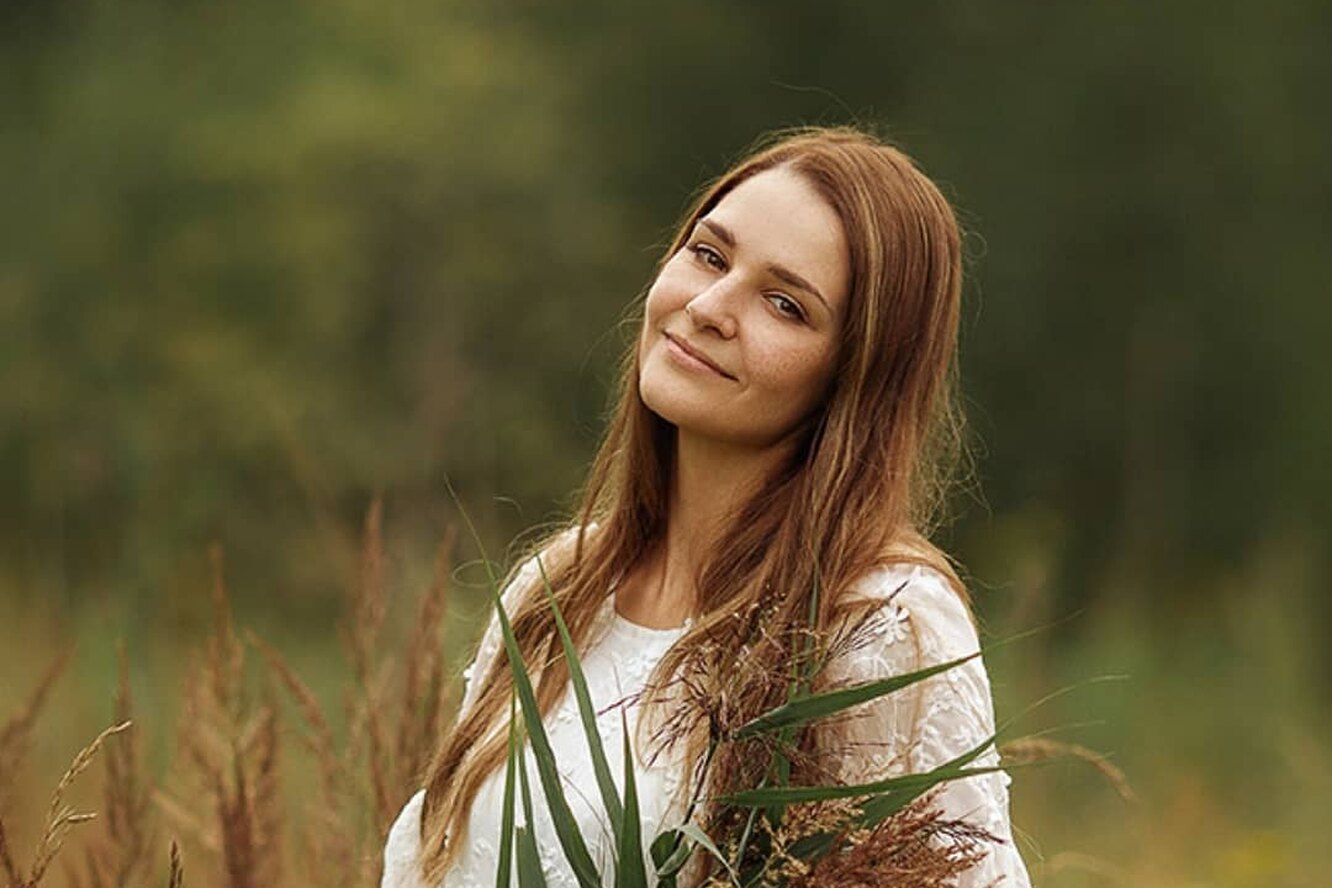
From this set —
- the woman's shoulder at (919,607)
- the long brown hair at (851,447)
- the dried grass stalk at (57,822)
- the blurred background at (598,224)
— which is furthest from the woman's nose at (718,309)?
the blurred background at (598,224)

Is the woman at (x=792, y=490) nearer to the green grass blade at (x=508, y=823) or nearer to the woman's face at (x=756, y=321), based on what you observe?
the woman's face at (x=756, y=321)

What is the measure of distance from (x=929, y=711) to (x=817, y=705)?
47cm

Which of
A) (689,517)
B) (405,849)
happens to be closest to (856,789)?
(689,517)

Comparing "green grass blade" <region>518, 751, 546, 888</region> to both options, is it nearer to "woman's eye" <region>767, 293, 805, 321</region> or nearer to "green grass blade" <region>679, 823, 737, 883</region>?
"green grass blade" <region>679, 823, 737, 883</region>

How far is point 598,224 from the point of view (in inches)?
429

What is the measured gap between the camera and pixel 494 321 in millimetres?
10695

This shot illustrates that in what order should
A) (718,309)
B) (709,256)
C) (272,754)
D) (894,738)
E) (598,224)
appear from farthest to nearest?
(598,224) → (272,754) → (709,256) → (718,309) → (894,738)

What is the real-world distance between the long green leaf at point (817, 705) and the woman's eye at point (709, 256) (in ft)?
2.40

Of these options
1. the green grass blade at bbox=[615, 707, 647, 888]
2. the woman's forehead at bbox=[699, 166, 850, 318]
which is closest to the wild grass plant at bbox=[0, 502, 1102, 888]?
the green grass blade at bbox=[615, 707, 647, 888]

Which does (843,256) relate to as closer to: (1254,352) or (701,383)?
(701,383)

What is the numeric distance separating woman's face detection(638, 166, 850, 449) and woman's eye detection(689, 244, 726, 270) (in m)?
0.02

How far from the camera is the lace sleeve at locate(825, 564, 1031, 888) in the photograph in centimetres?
217

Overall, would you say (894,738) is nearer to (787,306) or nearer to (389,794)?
(787,306)

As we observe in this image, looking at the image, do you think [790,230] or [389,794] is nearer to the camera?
[790,230]
